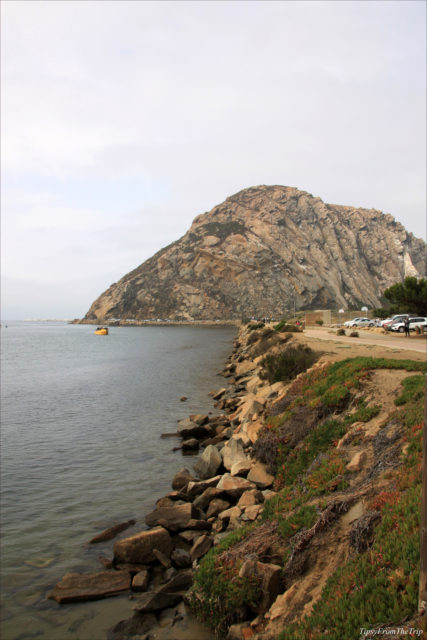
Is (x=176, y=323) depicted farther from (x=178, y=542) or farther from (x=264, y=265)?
(x=178, y=542)

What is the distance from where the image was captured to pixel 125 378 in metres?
35.2

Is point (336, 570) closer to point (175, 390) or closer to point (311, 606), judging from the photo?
point (311, 606)

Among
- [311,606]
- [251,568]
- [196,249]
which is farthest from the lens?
[196,249]

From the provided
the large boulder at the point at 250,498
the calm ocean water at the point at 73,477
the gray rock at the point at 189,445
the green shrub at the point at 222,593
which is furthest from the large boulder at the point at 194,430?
the green shrub at the point at 222,593

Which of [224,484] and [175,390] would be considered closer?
[224,484]

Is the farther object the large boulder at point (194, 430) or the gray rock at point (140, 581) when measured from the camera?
the large boulder at point (194, 430)

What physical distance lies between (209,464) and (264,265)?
146616 millimetres

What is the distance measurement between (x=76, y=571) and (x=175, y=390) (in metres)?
20.7

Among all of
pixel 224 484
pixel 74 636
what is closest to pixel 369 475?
pixel 224 484

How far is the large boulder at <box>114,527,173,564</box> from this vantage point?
8445 millimetres

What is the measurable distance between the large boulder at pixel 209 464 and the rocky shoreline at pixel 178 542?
18 mm

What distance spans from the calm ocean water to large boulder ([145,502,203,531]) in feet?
1.94

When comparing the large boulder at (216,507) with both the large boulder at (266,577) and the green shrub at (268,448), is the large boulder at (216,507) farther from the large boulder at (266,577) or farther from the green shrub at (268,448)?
the large boulder at (266,577)

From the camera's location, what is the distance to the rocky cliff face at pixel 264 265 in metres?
155
